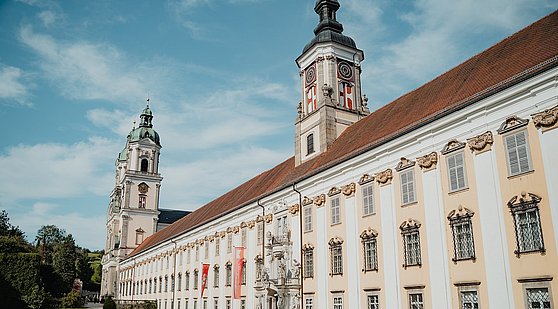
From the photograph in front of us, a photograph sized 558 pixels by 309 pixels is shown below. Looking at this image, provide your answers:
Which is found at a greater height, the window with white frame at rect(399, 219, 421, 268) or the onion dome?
the onion dome

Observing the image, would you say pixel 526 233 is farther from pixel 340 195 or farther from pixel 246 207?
pixel 246 207

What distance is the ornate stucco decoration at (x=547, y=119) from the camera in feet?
59.3

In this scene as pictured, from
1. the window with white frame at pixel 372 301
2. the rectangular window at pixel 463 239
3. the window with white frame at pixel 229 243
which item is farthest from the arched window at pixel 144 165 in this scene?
the rectangular window at pixel 463 239

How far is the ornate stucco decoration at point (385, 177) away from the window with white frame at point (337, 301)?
22.2 ft

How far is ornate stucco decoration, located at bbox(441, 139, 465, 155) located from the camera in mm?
21627

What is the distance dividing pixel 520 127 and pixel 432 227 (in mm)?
5715

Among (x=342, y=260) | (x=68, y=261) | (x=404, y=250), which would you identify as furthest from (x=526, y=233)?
(x=68, y=261)

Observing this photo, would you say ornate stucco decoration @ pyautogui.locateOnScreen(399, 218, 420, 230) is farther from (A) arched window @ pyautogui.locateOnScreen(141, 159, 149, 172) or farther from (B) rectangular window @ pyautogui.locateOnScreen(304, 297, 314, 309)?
(A) arched window @ pyautogui.locateOnScreen(141, 159, 149, 172)

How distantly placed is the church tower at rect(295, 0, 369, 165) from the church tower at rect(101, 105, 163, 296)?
5473 cm

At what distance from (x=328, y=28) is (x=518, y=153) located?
977 inches

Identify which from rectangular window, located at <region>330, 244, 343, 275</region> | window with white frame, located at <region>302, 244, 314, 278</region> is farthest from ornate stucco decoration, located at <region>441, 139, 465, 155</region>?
window with white frame, located at <region>302, 244, 314, 278</region>

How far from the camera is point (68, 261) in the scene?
311ft

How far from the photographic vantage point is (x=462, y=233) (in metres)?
20.9

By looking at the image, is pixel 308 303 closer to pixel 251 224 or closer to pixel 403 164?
pixel 251 224
